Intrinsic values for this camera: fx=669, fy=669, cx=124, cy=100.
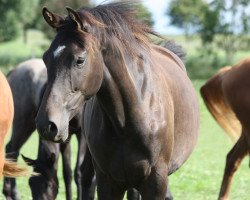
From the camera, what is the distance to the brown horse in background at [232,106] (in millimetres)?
7391

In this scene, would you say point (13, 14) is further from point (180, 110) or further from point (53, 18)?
point (53, 18)

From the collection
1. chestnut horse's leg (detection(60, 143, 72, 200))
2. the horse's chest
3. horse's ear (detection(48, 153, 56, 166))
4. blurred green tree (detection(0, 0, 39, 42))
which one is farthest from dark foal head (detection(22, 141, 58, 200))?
blurred green tree (detection(0, 0, 39, 42))

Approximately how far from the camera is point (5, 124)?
504 cm

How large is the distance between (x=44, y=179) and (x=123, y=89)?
2.39m

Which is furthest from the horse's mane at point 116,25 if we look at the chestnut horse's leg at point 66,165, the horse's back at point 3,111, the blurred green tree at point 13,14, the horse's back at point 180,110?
the blurred green tree at point 13,14

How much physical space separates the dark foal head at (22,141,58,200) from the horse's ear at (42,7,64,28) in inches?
99.9

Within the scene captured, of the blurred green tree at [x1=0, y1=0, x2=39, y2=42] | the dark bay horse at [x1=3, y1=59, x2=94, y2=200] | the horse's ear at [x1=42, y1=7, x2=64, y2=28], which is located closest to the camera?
the horse's ear at [x1=42, y1=7, x2=64, y2=28]

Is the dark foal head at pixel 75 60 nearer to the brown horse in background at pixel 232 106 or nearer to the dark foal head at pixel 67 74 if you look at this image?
the dark foal head at pixel 67 74

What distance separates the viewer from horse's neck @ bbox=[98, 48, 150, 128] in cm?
434

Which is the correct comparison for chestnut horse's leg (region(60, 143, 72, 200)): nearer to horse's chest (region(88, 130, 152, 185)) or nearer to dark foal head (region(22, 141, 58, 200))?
dark foal head (region(22, 141, 58, 200))

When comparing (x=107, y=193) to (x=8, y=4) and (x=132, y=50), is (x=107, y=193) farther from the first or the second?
(x=8, y=4)

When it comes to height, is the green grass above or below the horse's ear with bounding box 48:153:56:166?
below

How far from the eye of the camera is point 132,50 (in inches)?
178

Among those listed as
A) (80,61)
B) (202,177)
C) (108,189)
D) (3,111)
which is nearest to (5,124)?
(3,111)
